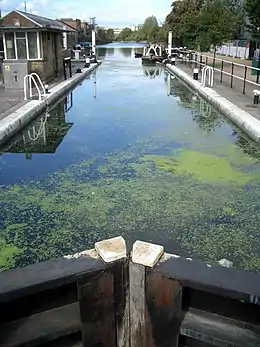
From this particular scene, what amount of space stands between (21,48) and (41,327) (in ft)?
43.1

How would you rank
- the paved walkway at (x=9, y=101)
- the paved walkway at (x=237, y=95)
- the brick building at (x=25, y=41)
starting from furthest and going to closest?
the brick building at (x=25, y=41), the paved walkway at (x=237, y=95), the paved walkway at (x=9, y=101)

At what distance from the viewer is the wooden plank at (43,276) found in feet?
4.63

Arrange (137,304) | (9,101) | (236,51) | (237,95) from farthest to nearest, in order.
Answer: (236,51), (237,95), (9,101), (137,304)

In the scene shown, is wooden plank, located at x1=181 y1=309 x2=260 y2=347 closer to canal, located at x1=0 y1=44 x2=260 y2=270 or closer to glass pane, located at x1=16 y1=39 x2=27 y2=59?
canal, located at x1=0 y1=44 x2=260 y2=270

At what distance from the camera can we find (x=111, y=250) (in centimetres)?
151

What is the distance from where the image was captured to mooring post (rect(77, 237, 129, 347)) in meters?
1.49

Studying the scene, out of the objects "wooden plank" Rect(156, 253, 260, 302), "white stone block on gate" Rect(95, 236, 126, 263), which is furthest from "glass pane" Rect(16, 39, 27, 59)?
"wooden plank" Rect(156, 253, 260, 302)

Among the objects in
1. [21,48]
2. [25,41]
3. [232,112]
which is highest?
[25,41]

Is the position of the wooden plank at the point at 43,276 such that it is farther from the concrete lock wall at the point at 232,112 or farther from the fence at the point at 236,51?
the fence at the point at 236,51

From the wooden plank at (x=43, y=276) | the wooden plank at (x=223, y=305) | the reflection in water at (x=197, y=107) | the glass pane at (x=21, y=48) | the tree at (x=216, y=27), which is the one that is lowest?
the reflection in water at (x=197, y=107)

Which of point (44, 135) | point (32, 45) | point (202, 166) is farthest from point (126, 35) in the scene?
point (202, 166)

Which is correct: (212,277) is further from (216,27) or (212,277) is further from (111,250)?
(216,27)

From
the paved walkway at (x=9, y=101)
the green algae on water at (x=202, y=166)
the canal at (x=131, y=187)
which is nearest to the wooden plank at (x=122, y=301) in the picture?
the canal at (x=131, y=187)

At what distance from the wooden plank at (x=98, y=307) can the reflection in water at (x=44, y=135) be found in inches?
199
